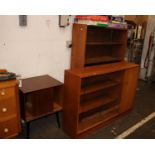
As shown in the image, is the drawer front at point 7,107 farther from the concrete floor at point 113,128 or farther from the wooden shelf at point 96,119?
the wooden shelf at point 96,119

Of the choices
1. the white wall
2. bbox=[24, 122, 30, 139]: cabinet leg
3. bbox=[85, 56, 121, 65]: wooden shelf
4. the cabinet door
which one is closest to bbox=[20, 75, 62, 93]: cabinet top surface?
the white wall

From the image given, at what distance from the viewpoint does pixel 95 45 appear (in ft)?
8.96

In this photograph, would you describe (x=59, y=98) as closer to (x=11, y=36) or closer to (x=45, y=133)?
(x=45, y=133)

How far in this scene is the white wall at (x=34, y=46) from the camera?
1943 mm

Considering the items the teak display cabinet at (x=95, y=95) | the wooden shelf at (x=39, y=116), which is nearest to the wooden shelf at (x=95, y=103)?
A: the teak display cabinet at (x=95, y=95)

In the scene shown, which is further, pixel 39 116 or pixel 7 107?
pixel 39 116

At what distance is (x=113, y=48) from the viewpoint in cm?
303

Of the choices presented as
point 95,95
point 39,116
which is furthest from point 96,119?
point 39,116

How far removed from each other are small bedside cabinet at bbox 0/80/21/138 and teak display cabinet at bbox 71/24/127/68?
100 centimetres

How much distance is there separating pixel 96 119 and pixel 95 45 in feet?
3.95

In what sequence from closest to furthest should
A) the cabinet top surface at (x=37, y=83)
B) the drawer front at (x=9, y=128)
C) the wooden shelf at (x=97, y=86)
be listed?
the drawer front at (x=9, y=128) → the cabinet top surface at (x=37, y=83) → the wooden shelf at (x=97, y=86)

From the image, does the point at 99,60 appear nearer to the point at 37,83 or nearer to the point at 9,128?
the point at 37,83

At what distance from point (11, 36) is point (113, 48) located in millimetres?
1813

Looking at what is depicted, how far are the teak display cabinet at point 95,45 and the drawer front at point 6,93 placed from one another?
1.03 meters
